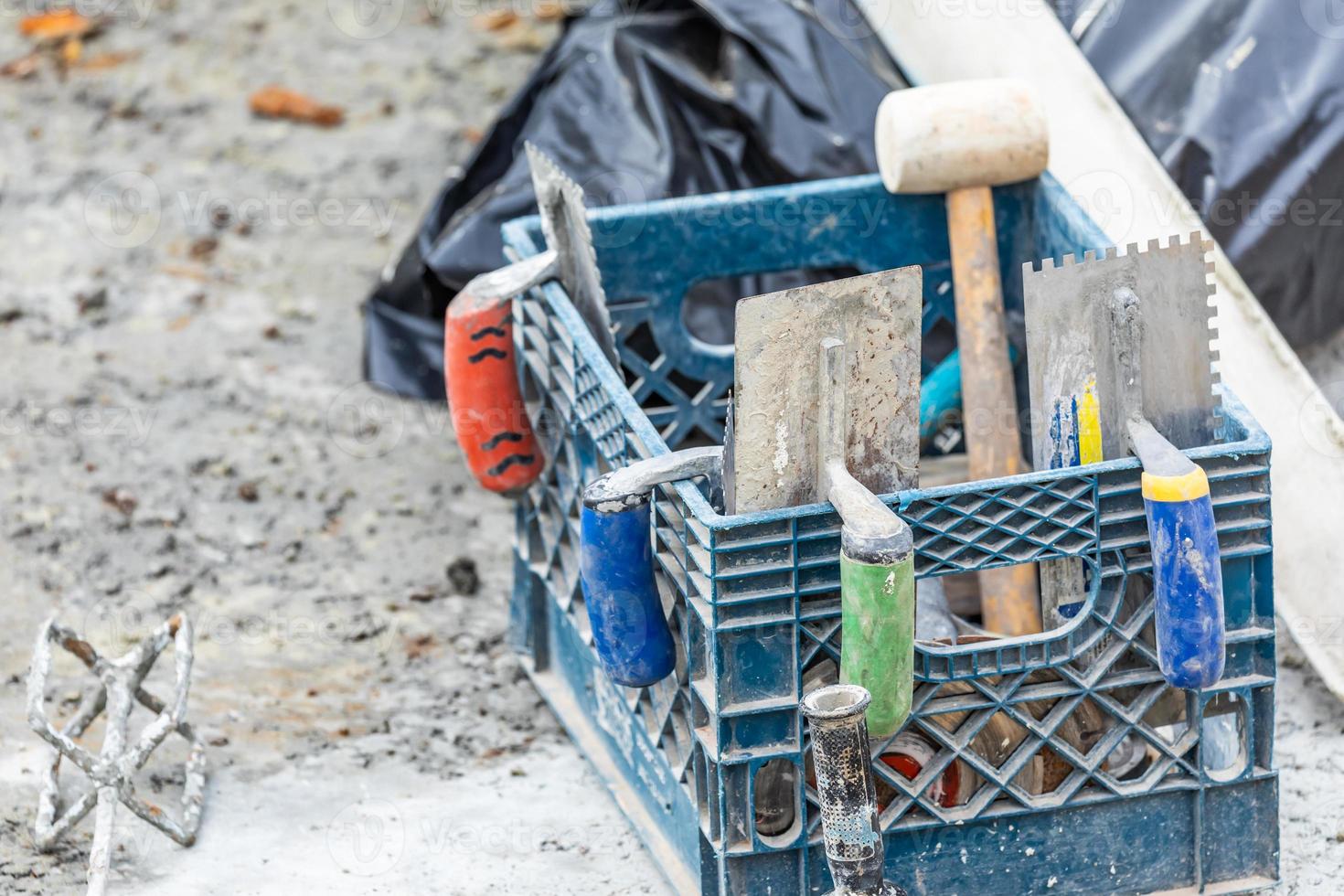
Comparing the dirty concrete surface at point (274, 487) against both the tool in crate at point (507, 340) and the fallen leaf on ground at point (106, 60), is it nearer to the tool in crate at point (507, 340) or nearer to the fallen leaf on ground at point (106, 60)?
the fallen leaf on ground at point (106, 60)

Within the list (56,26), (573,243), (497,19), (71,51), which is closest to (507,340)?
(573,243)

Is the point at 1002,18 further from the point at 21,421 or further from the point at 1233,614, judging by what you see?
the point at 21,421

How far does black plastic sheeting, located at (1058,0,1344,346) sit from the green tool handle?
2073mm

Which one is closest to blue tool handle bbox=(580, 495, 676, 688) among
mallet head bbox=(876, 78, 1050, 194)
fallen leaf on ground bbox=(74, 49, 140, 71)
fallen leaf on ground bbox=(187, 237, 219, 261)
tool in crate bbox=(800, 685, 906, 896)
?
tool in crate bbox=(800, 685, 906, 896)

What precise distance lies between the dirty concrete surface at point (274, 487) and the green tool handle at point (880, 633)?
0.82 m

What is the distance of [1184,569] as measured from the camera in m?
2.66

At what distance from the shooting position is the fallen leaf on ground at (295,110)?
6.27 metres

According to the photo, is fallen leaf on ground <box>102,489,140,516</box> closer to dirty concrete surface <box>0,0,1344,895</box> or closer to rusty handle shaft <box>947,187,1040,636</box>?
dirty concrete surface <box>0,0,1344,895</box>

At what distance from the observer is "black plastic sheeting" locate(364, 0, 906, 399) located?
15.1ft

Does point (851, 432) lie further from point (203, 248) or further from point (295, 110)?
point (295, 110)

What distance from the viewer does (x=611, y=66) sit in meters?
4.76

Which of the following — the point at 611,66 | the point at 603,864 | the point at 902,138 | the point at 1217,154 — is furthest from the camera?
the point at 611,66

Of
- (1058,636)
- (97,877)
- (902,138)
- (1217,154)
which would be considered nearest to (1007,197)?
(902,138)

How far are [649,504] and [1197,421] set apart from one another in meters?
0.91
